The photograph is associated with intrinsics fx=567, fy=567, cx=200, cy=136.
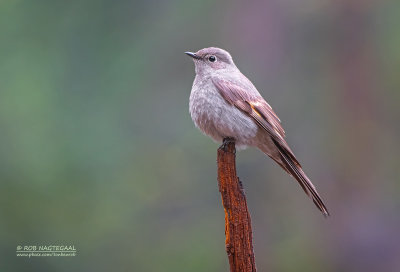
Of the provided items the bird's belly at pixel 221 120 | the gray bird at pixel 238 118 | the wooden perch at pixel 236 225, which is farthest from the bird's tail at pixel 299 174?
the wooden perch at pixel 236 225

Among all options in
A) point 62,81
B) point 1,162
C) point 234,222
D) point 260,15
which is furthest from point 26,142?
point 234,222

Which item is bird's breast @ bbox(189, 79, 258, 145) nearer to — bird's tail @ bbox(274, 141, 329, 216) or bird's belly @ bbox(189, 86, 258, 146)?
bird's belly @ bbox(189, 86, 258, 146)

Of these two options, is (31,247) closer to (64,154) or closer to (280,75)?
(64,154)

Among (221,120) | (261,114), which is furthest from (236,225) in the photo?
(261,114)

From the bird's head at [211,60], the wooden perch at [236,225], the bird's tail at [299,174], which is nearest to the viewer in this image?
the wooden perch at [236,225]

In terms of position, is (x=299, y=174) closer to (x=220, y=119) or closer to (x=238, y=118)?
(x=238, y=118)

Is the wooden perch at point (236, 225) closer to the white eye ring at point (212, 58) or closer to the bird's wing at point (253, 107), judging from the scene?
the bird's wing at point (253, 107)

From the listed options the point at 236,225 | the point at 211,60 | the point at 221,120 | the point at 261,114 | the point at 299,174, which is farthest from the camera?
the point at 211,60
